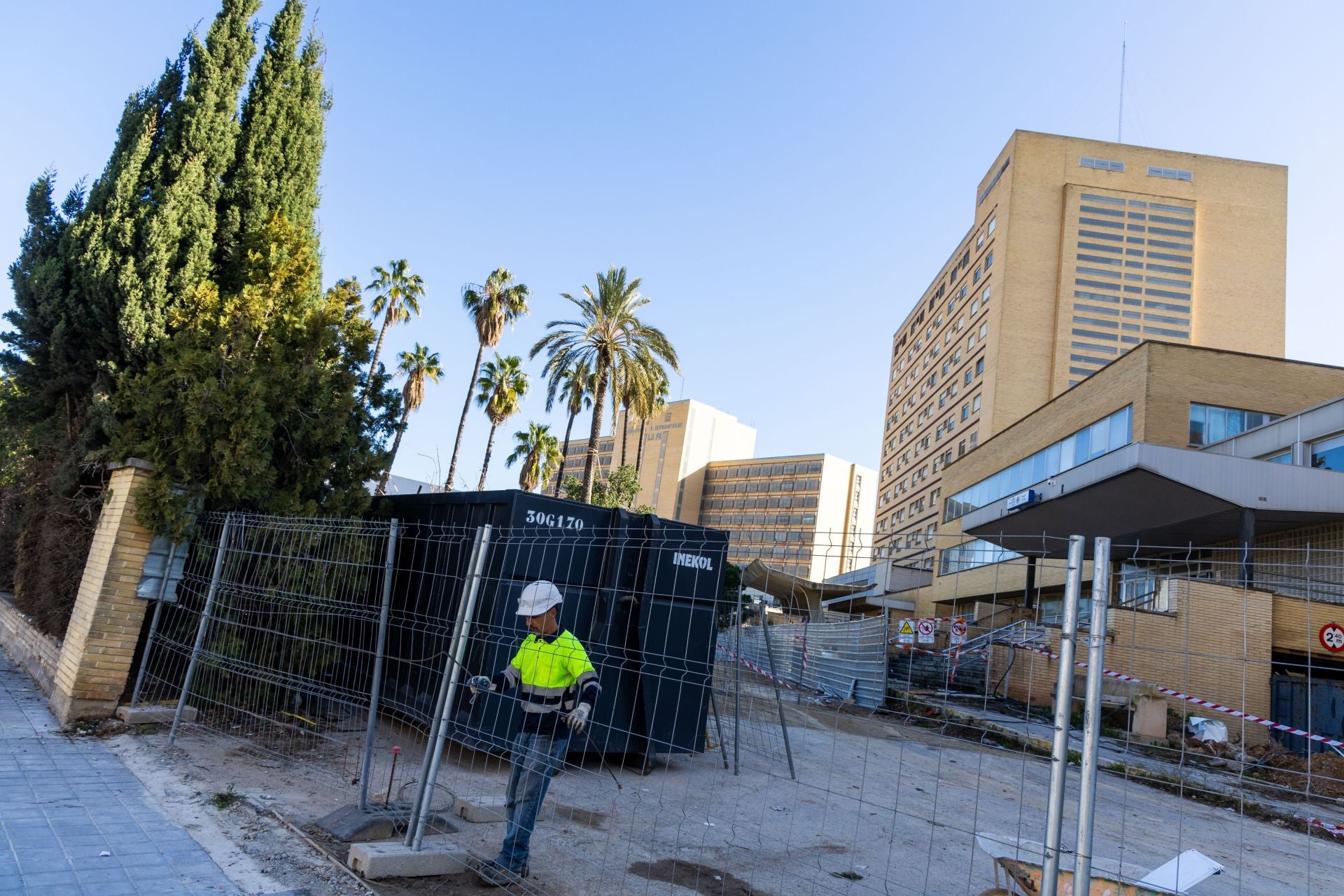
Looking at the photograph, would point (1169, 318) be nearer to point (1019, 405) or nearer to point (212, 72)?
point (1019, 405)

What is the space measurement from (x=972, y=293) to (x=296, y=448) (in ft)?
212

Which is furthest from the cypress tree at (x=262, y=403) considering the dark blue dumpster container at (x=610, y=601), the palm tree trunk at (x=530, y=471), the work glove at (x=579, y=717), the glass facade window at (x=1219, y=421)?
the palm tree trunk at (x=530, y=471)

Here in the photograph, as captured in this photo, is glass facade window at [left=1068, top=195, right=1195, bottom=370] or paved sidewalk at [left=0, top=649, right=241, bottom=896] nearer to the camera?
paved sidewalk at [left=0, top=649, right=241, bottom=896]

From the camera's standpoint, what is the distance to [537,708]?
4.87 metres

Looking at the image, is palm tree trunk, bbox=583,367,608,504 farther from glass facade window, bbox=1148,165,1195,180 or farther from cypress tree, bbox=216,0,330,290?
glass facade window, bbox=1148,165,1195,180

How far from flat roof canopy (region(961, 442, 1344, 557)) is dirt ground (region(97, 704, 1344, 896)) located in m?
11.2

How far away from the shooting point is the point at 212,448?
345 inches

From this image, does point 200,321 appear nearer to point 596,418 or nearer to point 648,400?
point 596,418

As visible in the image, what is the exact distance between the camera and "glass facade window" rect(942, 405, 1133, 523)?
29.8m

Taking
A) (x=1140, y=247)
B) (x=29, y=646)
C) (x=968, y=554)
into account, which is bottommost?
(x=29, y=646)

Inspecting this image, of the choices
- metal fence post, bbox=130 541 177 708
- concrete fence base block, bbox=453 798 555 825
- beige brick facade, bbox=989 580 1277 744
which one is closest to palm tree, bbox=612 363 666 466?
beige brick facade, bbox=989 580 1277 744

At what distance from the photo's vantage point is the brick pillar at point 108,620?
8109 millimetres

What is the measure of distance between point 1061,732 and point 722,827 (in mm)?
4186

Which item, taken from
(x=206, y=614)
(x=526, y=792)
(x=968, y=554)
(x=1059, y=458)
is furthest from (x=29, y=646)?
(x=1059, y=458)
